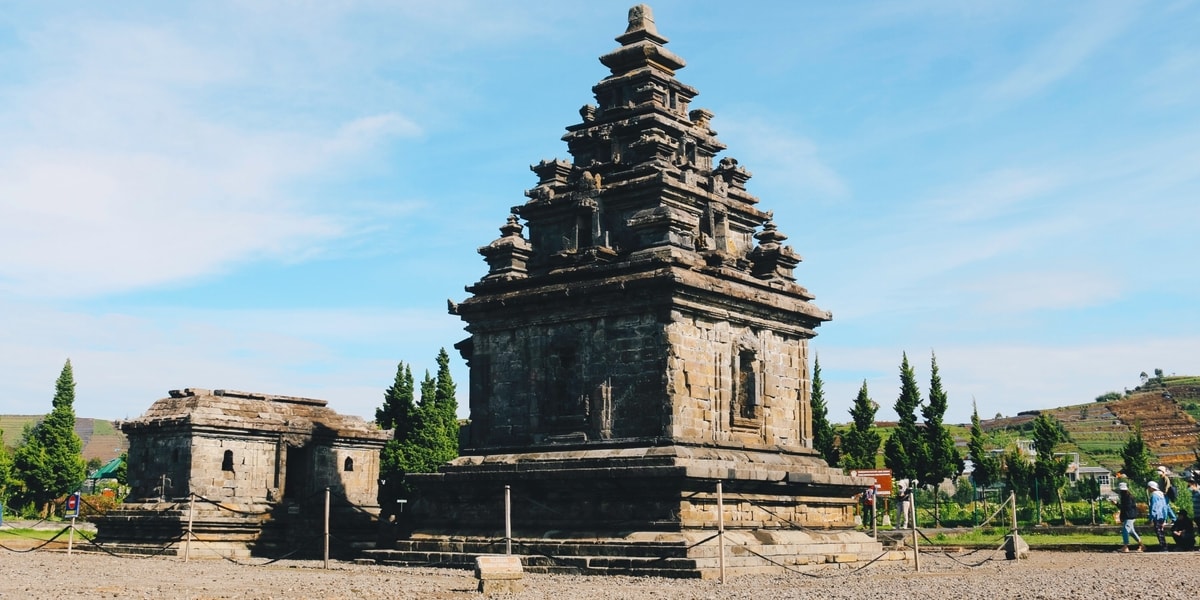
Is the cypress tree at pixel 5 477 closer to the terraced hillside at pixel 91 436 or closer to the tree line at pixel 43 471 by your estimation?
the tree line at pixel 43 471

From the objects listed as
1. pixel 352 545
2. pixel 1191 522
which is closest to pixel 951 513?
pixel 1191 522

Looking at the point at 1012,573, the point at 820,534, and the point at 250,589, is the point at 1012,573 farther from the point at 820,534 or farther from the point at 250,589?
the point at 250,589

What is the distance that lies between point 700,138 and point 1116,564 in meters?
13.9

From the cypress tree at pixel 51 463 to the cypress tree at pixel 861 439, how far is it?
39.3 m

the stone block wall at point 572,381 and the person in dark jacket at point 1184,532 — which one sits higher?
the stone block wall at point 572,381

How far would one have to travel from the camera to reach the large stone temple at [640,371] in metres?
23.7

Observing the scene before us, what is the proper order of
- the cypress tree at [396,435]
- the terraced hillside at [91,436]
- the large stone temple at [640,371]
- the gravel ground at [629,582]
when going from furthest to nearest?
the terraced hillside at [91,436] < the cypress tree at [396,435] < the large stone temple at [640,371] < the gravel ground at [629,582]

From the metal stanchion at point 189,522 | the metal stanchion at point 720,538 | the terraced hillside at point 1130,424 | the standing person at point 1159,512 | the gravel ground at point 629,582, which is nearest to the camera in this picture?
the gravel ground at point 629,582

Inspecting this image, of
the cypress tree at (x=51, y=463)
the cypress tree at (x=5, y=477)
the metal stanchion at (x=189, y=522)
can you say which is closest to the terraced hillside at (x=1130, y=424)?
the cypress tree at (x=51, y=463)

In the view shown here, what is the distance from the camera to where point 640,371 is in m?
25.1

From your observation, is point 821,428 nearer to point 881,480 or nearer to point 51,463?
point 881,480

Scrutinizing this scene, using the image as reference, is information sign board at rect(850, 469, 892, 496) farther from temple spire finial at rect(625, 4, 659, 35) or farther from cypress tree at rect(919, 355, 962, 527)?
temple spire finial at rect(625, 4, 659, 35)

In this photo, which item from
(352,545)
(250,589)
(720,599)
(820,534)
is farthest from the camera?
(352,545)

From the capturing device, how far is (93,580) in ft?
68.3
